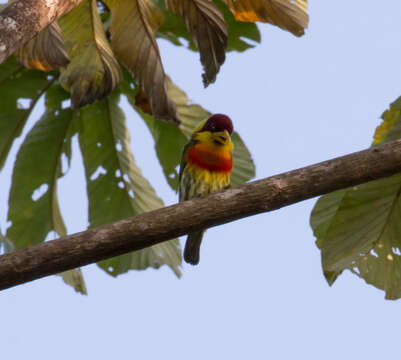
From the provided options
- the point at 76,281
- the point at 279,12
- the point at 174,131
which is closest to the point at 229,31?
the point at 174,131

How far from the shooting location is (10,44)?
97.0 inches

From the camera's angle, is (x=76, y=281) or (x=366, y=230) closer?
(x=366, y=230)

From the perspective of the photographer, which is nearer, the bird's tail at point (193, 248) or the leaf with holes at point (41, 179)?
the bird's tail at point (193, 248)

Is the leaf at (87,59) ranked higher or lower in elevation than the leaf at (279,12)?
lower

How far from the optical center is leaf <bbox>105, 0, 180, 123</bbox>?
12.0 ft

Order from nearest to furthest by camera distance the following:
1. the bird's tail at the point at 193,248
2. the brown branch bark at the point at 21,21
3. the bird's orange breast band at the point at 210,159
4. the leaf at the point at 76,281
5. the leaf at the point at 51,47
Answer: the brown branch bark at the point at 21,21
the leaf at the point at 51,47
the bird's orange breast band at the point at 210,159
the bird's tail at the point at 193,248
the leaf at the point at 76,281

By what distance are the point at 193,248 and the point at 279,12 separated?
1775 millimetres

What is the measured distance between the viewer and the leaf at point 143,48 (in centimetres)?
367

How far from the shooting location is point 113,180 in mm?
5094

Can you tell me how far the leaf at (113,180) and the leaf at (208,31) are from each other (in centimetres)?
156

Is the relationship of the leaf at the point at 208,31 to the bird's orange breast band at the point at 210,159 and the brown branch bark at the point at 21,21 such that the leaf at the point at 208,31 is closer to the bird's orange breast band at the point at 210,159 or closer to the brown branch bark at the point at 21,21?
the bird's orange breast band at the point at 210,159

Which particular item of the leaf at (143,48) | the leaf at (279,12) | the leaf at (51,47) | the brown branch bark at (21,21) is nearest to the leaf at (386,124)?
the leaf at (279,12)

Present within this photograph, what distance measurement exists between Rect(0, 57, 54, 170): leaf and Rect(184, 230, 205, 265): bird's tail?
1541 mm

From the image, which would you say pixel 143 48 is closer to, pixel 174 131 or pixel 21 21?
pixel 21 21
